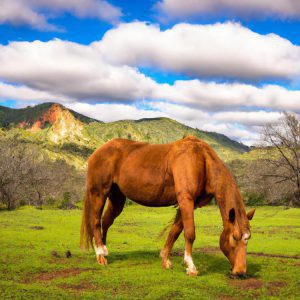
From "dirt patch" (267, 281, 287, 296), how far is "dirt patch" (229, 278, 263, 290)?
0.22 meters

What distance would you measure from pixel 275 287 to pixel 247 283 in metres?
0.62

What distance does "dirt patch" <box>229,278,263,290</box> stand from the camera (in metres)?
7.78

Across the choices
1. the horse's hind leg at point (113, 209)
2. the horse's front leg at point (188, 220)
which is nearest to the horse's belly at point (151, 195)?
the horse's front leg at point (188, 220)

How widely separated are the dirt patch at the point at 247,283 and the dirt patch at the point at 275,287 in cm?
22

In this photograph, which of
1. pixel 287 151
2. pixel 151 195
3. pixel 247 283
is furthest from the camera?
pixel 287 151

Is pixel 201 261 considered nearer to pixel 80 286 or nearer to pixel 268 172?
pixel 80 286

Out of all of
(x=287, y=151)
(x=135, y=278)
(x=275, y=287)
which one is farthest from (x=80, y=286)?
(x=287, y=151)

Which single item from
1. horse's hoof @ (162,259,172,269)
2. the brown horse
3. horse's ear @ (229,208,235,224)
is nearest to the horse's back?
the brown horse

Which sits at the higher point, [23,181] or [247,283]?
[247,283]

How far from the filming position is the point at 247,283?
8.06 metres

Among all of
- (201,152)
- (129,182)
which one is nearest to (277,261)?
(201,152)

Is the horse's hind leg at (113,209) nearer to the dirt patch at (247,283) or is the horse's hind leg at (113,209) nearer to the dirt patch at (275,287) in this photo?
the dirt patch at (247,283)

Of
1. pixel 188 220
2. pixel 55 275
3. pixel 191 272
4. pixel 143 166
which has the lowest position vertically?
pixel 55 275

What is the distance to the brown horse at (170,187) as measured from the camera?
349 inches
